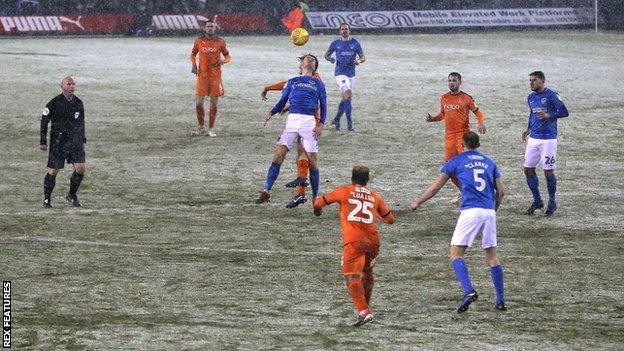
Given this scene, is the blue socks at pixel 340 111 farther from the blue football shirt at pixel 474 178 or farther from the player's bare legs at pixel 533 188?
the blue football shirt at pixel 474 178

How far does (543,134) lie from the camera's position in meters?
20.5

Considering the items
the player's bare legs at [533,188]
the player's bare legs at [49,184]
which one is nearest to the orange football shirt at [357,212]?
the player's bare legs at [533,188]

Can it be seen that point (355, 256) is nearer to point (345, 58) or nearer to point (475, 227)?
point (475, 227)

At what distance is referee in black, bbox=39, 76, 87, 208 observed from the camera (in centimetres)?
2033

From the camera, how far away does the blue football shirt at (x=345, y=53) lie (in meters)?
29.8

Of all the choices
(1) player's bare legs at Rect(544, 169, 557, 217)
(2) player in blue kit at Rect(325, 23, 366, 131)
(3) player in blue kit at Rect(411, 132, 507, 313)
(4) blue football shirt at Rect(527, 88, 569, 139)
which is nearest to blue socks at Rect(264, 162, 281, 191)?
(4) blue football shirt at Rect(527, 88, 569, 139)

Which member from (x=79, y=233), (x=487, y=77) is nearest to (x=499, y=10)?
(x=487, y=77)

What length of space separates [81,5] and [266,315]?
1567 inches

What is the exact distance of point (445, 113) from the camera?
21.5 metres

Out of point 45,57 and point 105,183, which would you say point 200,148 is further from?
point 45,57

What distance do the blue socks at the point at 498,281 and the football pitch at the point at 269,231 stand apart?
0.23 meters

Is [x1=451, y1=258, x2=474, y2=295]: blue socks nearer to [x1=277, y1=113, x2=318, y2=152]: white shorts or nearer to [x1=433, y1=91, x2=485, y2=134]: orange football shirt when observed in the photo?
[x1=277, y1=113, x2=318, y2=152]: white shorts

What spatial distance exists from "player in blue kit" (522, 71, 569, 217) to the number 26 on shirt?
7.20m

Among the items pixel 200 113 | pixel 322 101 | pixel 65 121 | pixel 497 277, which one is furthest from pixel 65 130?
pixel 497 277
